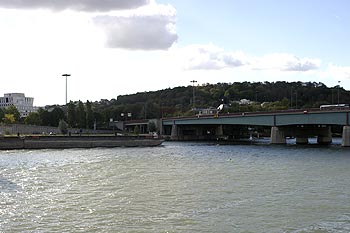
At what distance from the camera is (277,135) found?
119938 mm

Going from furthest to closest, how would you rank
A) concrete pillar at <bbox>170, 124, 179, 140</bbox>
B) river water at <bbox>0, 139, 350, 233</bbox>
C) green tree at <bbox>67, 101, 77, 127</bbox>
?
green tree at <bbox>67, 101, 77, 127</bbox> → concrete pillar at <bbox>170, 124, 179, 140</bbox> → river water at <bbox>0, 139, 350, 233</bbox>

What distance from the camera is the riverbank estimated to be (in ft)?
347

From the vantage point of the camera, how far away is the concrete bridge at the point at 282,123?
328ft

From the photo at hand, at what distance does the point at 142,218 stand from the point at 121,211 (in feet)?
7.12

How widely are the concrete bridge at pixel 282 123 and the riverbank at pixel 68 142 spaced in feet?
74.4

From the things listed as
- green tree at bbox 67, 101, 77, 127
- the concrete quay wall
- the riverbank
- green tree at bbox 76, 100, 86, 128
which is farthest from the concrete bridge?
the concrete quay wall

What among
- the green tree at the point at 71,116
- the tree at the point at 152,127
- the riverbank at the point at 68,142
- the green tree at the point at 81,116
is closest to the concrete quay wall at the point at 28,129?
the green tree at the point at 81,116

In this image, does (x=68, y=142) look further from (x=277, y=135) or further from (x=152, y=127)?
(x=152, y=127)

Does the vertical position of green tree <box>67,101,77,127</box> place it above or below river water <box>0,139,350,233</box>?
above

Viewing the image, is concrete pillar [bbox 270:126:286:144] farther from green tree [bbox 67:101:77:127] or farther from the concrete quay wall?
green tree [bbox 67:101:77:127]

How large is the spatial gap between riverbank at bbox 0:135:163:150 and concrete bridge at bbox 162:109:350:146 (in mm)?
22676

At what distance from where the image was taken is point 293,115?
358ft

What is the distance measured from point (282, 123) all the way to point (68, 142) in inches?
1956

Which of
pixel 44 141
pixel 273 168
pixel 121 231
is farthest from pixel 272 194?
pixel 44 141
